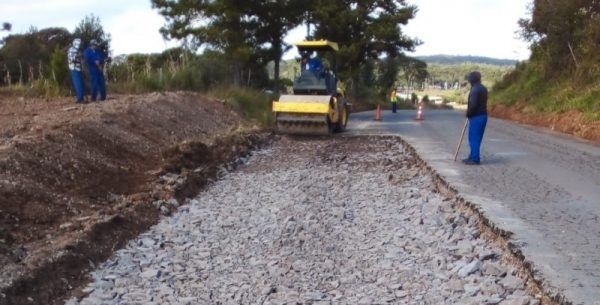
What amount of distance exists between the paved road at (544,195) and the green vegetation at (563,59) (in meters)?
6.25

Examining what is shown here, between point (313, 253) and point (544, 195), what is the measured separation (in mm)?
3630

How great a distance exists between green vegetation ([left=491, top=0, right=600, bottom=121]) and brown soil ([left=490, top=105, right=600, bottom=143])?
28cm

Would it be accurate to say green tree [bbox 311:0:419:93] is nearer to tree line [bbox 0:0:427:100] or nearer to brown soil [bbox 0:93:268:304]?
tree line [bbox 0:0:427:100]

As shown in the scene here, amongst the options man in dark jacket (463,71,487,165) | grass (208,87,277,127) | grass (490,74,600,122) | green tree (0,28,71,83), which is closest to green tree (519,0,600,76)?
grass (490,74,600,122)

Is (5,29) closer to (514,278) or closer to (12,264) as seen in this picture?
(12,264)

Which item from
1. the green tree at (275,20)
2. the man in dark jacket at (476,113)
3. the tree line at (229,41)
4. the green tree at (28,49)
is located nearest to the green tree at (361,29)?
the tree line at (229,41)

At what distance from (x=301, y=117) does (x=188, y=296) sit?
1078 cm

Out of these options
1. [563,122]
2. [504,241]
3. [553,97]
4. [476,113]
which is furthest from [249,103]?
[504,241]

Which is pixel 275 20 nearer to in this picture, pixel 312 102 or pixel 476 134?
pixel 312 102

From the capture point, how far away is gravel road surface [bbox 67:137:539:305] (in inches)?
214

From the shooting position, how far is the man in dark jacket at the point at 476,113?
428 inches

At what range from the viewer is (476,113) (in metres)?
11.0

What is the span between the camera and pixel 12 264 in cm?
554

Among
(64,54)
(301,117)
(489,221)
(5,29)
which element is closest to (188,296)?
(489,221)
